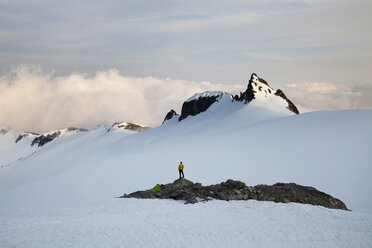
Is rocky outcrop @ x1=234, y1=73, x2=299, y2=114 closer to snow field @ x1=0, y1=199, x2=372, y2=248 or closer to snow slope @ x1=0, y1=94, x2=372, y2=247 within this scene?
snow slope @ x1=0, y1=94, x2=372, y2=247

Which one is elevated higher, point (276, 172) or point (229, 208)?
point (276, 172)

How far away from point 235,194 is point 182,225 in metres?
7.56

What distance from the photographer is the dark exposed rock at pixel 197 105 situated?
10122cm

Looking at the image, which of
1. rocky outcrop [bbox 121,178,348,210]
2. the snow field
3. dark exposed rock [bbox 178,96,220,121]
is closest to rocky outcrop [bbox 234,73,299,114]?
dark exposed rock [bbox 178,96,220,121]

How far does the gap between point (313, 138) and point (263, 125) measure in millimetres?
13683

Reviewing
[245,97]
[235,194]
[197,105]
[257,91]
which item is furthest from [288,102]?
[235,194]

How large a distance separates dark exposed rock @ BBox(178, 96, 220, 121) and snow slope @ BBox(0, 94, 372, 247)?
11.1ft

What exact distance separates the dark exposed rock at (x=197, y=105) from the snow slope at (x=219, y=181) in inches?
133

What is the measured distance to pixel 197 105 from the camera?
102 metres

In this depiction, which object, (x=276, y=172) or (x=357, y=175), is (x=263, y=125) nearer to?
(x=276, y=172)

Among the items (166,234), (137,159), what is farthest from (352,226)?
(137,159)

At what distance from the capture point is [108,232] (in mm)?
17281

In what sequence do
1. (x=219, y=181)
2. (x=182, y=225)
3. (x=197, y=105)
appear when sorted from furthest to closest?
(x=197, y=105)
(x=219, y=181)
(x=182, y=225)

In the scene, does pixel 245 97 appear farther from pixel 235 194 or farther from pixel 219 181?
pixel 235 194
